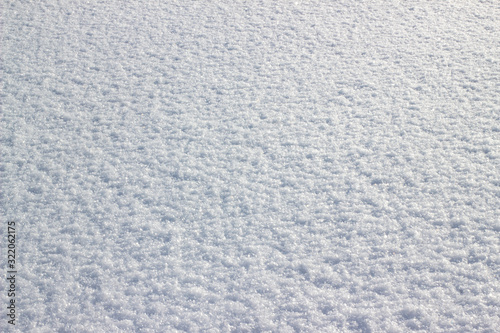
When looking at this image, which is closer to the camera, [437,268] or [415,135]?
[437,268]

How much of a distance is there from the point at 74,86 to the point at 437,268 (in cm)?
104

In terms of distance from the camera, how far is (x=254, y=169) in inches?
37.6

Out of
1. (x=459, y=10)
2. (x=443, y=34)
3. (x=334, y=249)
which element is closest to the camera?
(x=334, y=249)

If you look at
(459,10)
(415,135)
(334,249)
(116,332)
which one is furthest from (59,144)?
(459,10)

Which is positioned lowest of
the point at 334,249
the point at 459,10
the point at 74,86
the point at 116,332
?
the point at 116,332

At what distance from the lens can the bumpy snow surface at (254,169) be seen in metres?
0.71

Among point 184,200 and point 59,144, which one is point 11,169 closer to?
point 59,144

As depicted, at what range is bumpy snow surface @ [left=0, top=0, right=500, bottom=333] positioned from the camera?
0.71 metres

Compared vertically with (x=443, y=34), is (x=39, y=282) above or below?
below

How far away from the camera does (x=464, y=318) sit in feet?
2.22

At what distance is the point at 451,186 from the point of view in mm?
899

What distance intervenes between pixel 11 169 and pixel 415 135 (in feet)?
3.14

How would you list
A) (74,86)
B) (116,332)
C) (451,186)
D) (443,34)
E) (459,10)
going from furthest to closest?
(459,10) → (443,34) → (74,86) → (451,186) → (116,332)

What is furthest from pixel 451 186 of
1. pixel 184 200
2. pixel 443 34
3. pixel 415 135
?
pixel 443 34
